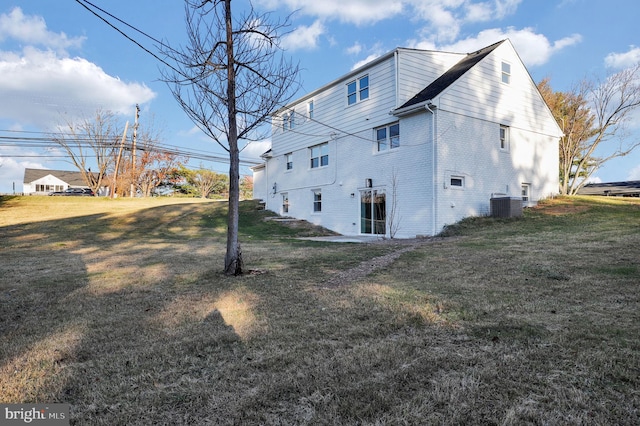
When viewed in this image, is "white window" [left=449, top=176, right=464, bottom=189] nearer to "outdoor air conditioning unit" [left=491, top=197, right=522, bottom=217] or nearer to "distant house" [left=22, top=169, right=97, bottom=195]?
"outdoor air conditioning unit" [left=491, top=197, right=522, bottom=217]

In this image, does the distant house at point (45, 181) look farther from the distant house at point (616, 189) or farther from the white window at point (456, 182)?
the distant house at point (616, 189)

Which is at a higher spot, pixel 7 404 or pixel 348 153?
pixel 348 153

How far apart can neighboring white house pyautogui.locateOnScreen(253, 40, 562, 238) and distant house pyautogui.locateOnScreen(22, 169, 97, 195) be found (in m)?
52.9

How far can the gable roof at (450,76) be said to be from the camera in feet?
42.6

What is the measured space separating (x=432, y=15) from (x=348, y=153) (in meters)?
6.13

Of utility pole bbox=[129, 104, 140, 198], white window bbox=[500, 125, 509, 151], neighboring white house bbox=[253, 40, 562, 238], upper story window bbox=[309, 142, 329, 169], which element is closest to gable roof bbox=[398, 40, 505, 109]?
neighboring white house bbox=[253, 40, 562, 238]

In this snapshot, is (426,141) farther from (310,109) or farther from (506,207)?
(310,109)

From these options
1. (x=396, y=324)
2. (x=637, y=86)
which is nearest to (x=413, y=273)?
(x=396, y=324)

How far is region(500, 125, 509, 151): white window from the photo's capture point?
14.9 meters

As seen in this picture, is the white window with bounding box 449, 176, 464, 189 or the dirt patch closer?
the white window with bounding box 449, 176, 464, 189

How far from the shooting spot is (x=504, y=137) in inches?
592

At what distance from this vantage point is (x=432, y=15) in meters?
13.4

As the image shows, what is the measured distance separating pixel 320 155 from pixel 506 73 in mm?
8786

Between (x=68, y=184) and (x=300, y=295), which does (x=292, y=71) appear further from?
(x=68, y=184)
